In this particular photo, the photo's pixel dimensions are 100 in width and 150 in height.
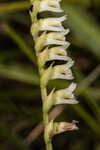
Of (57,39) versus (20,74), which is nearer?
(57,39)

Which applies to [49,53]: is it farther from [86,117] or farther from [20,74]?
[20,74]

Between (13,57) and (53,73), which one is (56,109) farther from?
(53,73)

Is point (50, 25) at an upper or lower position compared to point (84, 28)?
upper

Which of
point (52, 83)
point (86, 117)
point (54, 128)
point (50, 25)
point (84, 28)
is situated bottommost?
point (86, 117)

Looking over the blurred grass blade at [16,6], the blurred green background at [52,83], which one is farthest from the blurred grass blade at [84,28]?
the blurred grass blade at [16,6]

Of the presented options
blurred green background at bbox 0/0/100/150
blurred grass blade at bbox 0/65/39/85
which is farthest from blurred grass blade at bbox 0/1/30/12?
blurred grass blade at bbox 0/65/39/85

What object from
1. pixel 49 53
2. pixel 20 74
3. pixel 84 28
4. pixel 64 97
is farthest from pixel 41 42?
pixel 20 74

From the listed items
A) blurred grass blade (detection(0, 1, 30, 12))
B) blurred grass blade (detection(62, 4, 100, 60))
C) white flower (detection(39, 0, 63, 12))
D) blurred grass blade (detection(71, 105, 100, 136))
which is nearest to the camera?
white flower (detection(39, 0, 63, 12))

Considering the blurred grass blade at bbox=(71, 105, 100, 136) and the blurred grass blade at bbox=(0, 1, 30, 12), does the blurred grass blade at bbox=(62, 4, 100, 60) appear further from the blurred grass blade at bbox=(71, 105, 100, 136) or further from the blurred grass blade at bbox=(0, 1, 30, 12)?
the blurred grass blade at bbox=(71, 105, 100, 136)

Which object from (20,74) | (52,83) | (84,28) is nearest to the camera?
(52,83)
